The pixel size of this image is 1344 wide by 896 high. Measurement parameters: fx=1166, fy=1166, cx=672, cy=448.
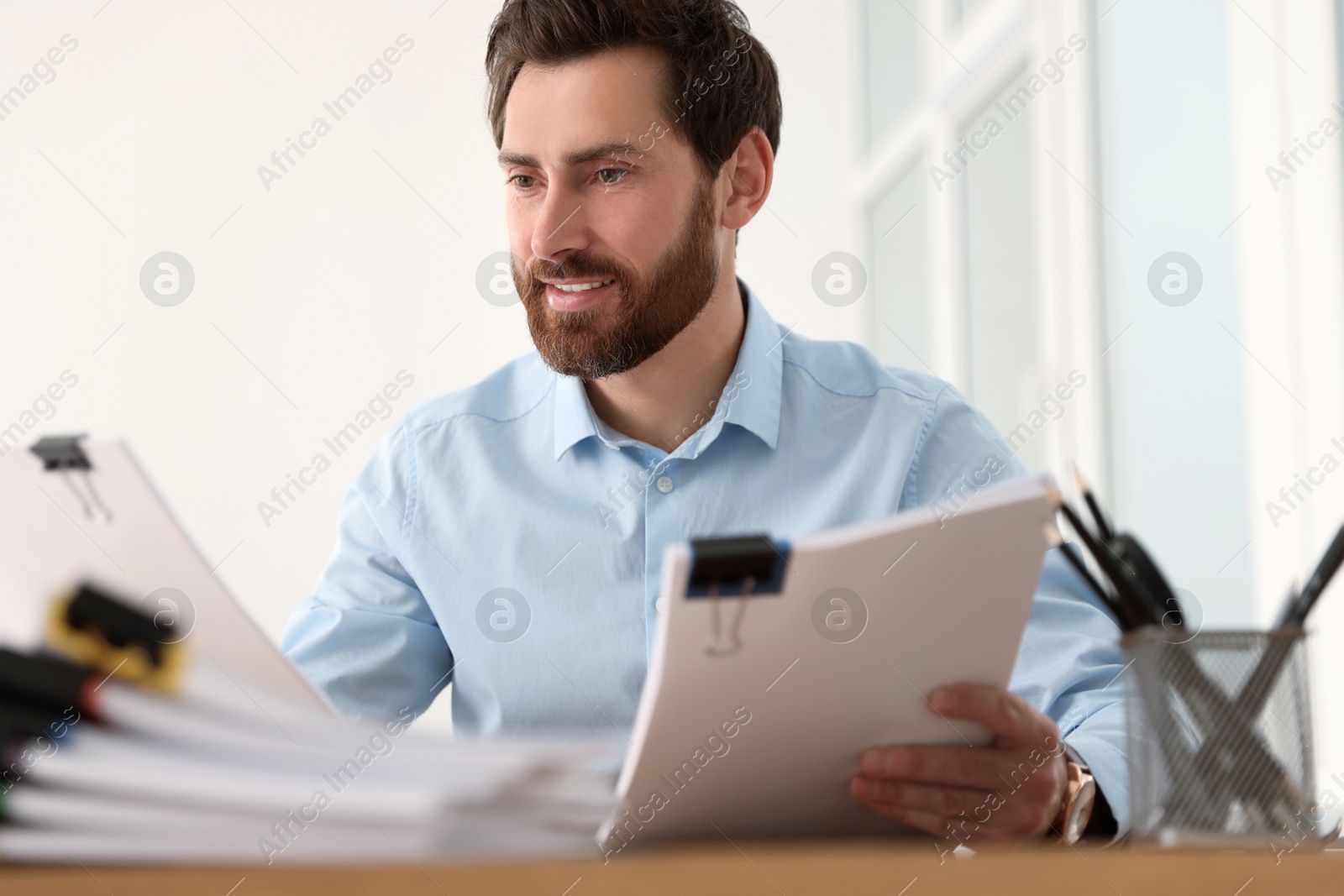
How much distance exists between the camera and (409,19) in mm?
4527

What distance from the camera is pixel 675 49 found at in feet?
5.66

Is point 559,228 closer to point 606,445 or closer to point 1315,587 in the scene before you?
point 606,445

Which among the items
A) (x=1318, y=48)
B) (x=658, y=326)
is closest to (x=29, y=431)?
(x=658, y=326)

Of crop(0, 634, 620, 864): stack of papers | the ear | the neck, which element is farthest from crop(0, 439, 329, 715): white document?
the ear

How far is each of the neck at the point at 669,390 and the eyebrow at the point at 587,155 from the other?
26 centimetres

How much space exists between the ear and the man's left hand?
4.02 feet

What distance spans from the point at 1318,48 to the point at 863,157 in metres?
2.78

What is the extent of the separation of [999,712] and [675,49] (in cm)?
127

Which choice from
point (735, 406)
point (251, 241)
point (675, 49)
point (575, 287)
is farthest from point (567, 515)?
point (251, 241)

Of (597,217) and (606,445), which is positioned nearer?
(606,445)

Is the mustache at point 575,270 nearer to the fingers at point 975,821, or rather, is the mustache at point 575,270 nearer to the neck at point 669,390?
the neck at point 669,390

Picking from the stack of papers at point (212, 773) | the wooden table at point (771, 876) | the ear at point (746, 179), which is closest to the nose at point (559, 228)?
the ear at point (746, 179)

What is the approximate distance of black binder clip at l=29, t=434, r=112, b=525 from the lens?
0.61 metres

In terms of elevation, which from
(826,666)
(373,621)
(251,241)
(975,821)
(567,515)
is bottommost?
(251,241)
